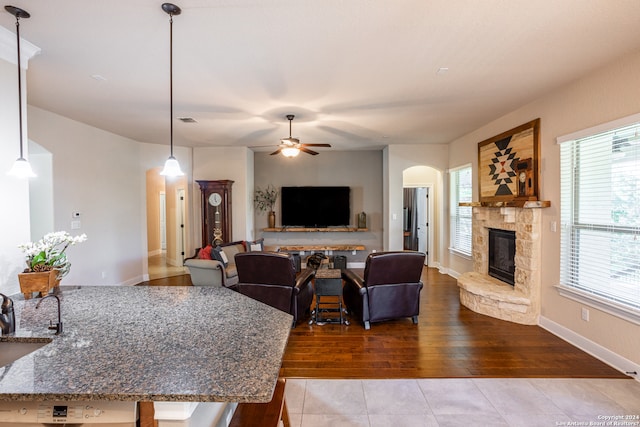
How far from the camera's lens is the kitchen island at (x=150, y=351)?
1.03 metres

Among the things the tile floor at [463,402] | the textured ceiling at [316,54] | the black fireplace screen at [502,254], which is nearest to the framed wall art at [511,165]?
the textured ceiling at [316,54]

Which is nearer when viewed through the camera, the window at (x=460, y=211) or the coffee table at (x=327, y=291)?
the coffee table at (x=327, y=291)

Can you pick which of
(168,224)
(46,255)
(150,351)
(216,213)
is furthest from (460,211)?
(168,224)

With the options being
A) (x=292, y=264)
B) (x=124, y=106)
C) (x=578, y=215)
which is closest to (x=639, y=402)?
(x=578, y=215)

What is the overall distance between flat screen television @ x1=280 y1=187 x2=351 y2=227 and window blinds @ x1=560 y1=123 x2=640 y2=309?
14.3ft

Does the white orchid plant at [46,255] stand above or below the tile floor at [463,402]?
above

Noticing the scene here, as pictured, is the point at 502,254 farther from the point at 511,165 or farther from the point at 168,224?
the point at 168,224

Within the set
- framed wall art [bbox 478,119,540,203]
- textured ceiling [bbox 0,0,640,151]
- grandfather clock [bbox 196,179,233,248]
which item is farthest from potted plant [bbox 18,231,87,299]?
framed wall art [bbox 478,119,540,203]

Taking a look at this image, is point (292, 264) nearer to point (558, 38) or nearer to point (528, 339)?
point (528, 339)

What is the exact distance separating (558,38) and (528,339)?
3.05 metres

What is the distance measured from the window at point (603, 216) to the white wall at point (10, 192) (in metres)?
5.09

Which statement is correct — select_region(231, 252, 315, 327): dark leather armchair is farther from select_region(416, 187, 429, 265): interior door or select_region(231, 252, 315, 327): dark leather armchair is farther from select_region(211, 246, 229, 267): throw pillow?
select_region(416, 187, 429, 265): interior door

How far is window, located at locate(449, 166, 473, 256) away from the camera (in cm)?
587

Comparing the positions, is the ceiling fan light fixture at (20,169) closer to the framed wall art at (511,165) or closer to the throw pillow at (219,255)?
the throw pillow at (219,255)
